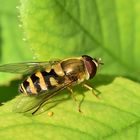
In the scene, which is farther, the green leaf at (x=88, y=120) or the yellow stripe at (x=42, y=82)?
the yellow stripe at (x=42, y=82)

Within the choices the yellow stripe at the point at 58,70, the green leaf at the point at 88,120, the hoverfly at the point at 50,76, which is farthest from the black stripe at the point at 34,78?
the green leaf at the point at 88,120

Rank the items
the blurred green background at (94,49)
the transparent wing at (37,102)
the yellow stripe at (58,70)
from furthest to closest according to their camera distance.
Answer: the yellow stripe at (58,70) → the transparent wing at (37,102) → the blurred green background at (94,49)

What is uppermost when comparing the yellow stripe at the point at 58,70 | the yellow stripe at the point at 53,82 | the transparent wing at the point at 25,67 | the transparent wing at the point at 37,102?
the transparent wing at the point at 25,67

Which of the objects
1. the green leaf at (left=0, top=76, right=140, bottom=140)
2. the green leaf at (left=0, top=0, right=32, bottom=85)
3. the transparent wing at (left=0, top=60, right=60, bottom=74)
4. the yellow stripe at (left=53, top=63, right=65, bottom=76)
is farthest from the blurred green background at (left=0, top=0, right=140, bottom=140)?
the green leaf at (left=0, top=0, right=32, bottom=85)

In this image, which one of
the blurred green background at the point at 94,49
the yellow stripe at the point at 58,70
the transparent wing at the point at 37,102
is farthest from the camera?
the yellow stripe at the point at 58,70

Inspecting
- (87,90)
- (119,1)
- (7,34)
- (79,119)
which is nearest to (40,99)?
(87,90)

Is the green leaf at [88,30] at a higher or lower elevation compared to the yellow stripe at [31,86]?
higher

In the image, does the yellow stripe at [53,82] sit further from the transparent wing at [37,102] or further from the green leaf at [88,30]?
the green leaf at [88,30]

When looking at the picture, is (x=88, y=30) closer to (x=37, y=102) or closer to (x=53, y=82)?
(x=53, y=82)
